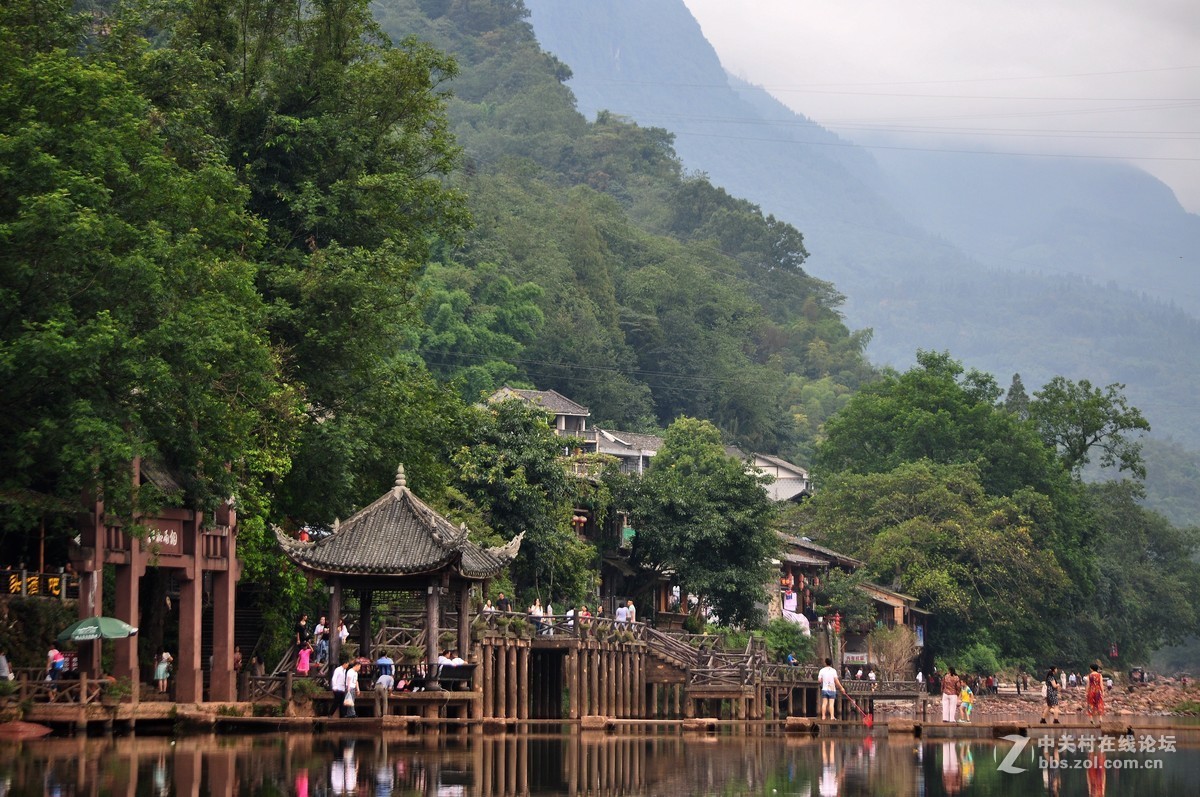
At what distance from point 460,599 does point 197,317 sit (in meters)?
9.71

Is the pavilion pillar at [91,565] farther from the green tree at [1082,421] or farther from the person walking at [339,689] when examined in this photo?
the green tree at [1082,421]

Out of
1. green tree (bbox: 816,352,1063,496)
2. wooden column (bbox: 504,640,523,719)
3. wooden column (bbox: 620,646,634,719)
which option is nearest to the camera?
wooden column (bbox: 504,640,523,719)

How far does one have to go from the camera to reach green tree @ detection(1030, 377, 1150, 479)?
92.9 meters

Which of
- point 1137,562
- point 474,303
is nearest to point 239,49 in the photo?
point 474,303

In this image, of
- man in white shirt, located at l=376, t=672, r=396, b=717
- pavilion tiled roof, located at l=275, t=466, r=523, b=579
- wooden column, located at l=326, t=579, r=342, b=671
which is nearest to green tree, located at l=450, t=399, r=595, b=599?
pavilion tiled roof, located at l=275, t=466, r=523, b=579

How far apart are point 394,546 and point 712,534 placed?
25.1 meters

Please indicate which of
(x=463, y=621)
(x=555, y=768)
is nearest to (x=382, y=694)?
(x=463, y=621)

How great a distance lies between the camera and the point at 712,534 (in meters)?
60.9

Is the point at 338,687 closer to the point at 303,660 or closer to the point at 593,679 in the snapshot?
the point at 303,660

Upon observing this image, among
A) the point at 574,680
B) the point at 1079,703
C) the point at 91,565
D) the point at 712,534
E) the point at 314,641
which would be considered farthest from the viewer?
the point at 1079,703

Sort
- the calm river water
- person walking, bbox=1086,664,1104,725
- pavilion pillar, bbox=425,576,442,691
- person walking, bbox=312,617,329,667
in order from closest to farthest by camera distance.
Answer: the calm river water < pavilion pillar, bbox=425,576,442,691 < person walking, bbox=312,617,329,667 < person walking, bbox=1086,664,1104,725

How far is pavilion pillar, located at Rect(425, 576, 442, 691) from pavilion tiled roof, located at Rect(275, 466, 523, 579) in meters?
0.77

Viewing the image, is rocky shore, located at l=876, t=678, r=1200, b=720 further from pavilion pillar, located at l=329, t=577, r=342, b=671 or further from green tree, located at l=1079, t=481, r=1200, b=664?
pavilion pillar, located at l=329, t=577, r=342, b=671

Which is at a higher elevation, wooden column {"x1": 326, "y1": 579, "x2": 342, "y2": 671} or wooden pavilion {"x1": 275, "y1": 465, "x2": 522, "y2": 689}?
wooden pavilion {"x1": 275, "y1": 465, "x2": 522, "y2": 689}
